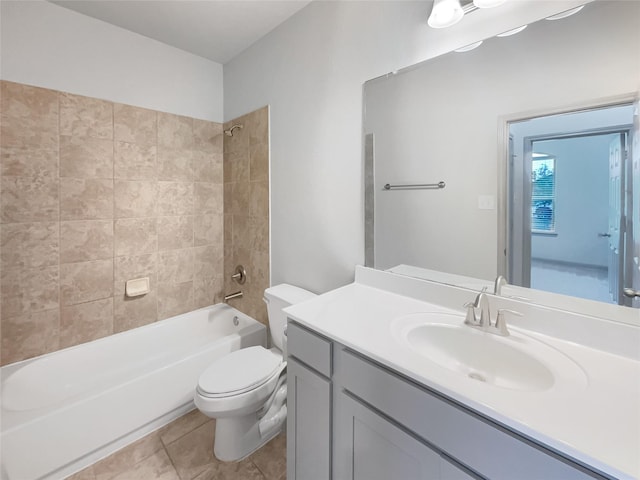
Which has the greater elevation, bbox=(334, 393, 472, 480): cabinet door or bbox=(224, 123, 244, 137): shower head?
bbox=(224, 123, 244, 137): shower head

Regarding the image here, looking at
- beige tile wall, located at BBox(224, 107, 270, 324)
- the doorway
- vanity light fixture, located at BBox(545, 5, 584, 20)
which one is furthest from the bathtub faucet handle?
vanity light fixture, located at BBox(545, 5, 584, 20)

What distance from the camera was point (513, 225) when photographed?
1042 millimetres

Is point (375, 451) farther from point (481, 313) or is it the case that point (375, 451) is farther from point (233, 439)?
point (233, 439)

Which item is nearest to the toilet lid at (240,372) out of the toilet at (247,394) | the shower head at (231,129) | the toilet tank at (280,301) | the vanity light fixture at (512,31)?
the toilet at (247,394)

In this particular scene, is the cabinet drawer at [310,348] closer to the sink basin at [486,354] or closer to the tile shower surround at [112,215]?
the sink basin at [486,354]

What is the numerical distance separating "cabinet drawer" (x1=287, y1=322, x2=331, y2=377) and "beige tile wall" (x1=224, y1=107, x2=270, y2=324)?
1038mm

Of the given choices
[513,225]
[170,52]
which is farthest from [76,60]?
[513,225]

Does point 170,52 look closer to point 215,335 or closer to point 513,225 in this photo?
point 215,335

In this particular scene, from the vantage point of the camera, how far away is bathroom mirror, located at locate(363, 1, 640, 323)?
85cm

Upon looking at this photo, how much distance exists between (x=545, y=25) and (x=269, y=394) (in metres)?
1.94

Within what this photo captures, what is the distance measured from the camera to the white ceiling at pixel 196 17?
166cm

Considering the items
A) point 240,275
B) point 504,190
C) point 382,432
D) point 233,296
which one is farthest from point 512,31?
point 233,296

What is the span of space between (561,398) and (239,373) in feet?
Result: 4.37

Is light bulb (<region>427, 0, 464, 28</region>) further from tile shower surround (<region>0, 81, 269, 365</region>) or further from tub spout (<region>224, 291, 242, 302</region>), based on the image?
tub spout (<region>224, 291, 242, 302</region>)
